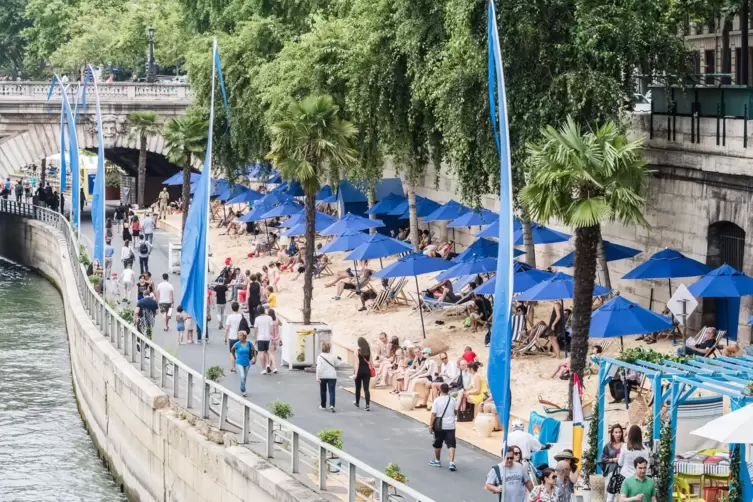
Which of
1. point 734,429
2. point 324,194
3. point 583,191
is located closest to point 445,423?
point 583,191

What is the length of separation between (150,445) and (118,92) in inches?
1750

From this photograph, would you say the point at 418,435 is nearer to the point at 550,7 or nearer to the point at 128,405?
the point at 128,405

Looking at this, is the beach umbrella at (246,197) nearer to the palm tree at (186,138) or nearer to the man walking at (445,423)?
the palm tree at (186,138)

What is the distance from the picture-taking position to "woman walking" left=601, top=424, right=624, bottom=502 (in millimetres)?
20188

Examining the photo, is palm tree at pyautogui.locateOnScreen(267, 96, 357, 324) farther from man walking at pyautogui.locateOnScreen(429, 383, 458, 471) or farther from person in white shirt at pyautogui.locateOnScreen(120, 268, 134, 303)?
man walking at pyautogui.locateOnScreen(429, 383, 458, 471)

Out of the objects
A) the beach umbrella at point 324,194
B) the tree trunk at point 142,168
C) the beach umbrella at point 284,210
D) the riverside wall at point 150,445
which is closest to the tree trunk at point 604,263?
the riverside wall at point 150,445

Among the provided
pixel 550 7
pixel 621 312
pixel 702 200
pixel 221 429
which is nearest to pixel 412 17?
pixel 550 7

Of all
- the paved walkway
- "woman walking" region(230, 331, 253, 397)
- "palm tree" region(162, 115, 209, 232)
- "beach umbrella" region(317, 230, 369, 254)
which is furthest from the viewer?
"palm tree" region(162, 115, 209, 232)

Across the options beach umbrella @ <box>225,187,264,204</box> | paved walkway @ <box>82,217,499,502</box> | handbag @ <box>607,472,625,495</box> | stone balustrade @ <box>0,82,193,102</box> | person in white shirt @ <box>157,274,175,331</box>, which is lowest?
paved walkway @ <box>82,217,499,502</box>

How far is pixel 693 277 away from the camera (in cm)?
3281

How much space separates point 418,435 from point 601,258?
10.5 metres

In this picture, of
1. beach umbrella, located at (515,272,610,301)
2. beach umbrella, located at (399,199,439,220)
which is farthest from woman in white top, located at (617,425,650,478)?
beach umbrella, located at (399,199,439,220)

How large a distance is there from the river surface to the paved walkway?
9.77 feet

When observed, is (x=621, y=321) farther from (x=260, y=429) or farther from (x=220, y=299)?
(x=220, y=299)
